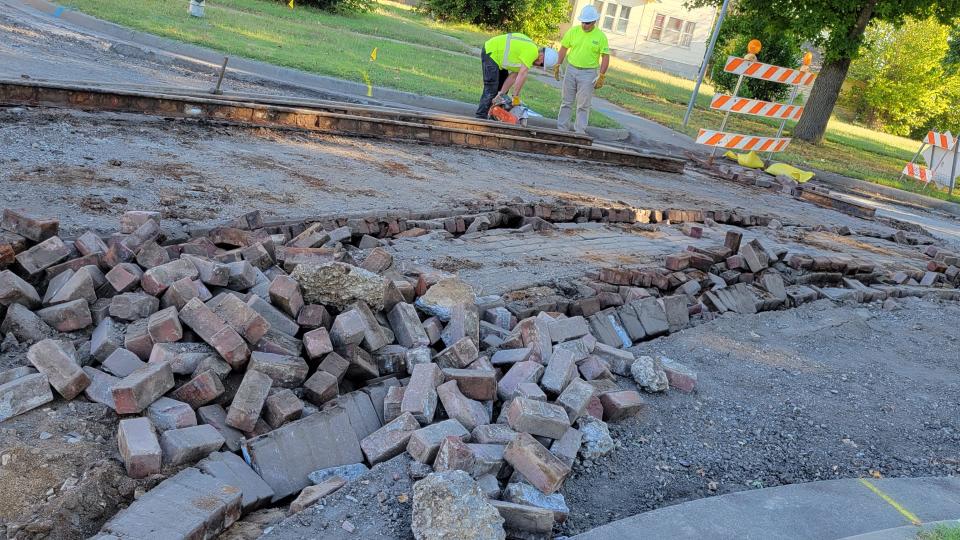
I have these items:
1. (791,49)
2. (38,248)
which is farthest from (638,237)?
(791,49)

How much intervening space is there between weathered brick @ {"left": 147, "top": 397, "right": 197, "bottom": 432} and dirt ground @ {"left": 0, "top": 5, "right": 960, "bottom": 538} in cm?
17

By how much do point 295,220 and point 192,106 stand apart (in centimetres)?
351

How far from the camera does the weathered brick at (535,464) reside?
3.06m

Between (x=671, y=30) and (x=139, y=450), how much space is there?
4667 cm

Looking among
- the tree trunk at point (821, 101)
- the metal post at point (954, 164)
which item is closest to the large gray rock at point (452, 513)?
the metal post at point (954, 164)

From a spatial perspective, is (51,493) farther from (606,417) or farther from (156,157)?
(156,157)

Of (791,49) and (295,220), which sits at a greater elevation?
(791,49)

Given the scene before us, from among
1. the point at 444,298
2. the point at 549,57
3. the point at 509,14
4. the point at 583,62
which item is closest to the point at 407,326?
the point at 444,298

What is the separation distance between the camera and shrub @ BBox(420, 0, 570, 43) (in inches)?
1278

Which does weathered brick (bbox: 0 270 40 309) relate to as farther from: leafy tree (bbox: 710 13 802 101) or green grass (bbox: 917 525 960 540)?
leafy tree (bbox: 710 13 802 101)

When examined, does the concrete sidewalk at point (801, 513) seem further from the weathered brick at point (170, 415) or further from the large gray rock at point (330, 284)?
the large gray rock at point (330, 284)

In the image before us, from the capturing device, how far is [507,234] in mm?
6672

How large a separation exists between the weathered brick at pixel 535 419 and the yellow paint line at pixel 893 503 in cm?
144

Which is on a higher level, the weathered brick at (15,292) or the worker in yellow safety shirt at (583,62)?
the worker in yellow safety shirt at (583,62)
